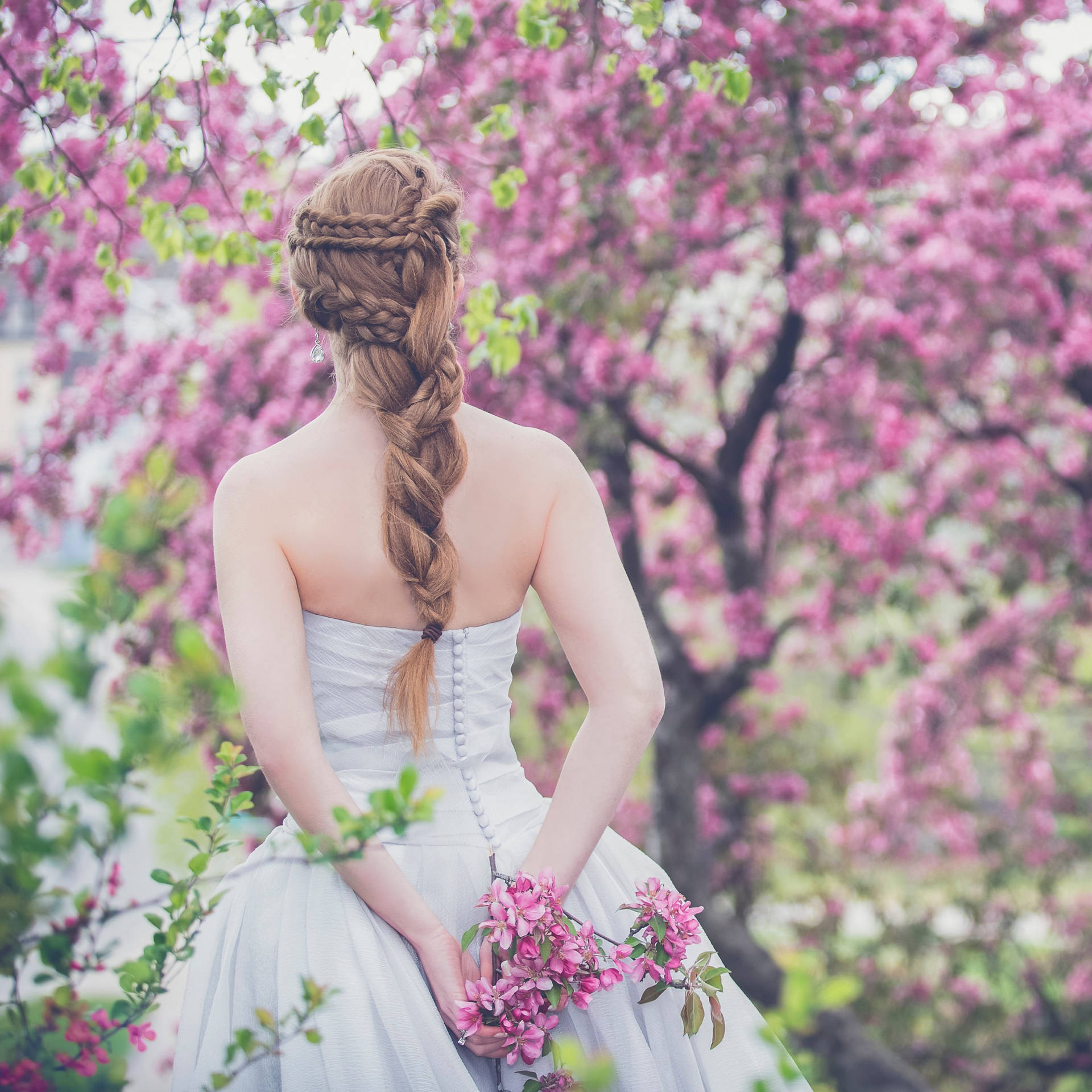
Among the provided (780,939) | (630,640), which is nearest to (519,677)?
(780,939)

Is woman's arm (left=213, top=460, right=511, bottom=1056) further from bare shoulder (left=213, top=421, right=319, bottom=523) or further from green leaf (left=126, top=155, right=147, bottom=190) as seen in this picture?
green leaf (left=126, top=155, right=147, bottom=190)

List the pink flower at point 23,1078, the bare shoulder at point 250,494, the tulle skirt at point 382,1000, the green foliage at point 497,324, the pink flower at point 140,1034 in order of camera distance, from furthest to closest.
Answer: the green foliage at point 497,324
the bare shoulder at point 250,494
the tulle skirt at point 382,1000
the pink flower at point 140,1034
the pink flower at point 23,1078

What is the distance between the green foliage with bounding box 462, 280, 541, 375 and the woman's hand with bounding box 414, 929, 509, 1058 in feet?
4.59

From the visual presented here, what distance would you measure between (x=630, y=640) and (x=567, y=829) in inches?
12.2

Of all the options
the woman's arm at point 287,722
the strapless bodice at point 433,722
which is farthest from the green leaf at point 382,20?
the strapless bodice at point 433,722

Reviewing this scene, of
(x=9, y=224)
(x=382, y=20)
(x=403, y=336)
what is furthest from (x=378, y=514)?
(x=9, y=224)

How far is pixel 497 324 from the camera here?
2408mm

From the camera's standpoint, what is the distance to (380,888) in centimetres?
138

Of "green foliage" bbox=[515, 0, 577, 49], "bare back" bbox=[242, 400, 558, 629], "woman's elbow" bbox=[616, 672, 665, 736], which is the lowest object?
"woman's elbow" bbox=[616, 672, 665, 736]

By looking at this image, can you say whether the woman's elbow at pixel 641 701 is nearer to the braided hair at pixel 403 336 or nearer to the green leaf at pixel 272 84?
the braided hair at pixel 403 336

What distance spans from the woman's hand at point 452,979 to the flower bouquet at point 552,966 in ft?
0.06

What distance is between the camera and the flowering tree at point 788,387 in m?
3.90

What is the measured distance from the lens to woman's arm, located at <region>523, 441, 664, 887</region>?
1490 mm

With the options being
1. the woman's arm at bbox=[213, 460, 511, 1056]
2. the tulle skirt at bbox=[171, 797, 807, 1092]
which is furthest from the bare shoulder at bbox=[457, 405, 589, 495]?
the tulle skirt at bbox=[171, 797, 807, 1092]
